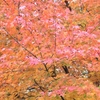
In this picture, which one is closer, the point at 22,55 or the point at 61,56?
the point at 61,56

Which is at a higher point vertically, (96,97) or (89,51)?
(89,51)

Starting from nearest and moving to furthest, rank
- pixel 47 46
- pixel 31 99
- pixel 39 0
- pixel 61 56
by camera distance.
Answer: pixel 61 56 < pixel 47 46 < pixel 31 99 < pixel 39 0

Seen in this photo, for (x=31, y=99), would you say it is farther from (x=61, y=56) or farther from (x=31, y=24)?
(x=31, y=24)

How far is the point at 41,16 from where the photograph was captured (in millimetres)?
5211

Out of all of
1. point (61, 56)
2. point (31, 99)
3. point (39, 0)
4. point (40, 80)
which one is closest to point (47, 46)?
point (61, 56)

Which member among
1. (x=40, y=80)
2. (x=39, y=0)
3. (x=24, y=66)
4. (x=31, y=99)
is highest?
(x=39, y=0)

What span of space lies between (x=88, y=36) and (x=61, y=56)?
0.87 meters

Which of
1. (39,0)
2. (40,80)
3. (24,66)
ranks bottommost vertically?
(40,80)

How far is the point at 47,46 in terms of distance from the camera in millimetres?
4953

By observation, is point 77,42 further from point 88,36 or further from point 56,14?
point 56,14

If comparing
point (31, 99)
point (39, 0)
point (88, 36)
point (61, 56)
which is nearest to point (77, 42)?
point (88, 36)

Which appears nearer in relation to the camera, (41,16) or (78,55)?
(78,55)

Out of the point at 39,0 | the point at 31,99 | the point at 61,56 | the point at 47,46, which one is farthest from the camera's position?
the point at 39,0

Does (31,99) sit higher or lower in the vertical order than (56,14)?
lower
